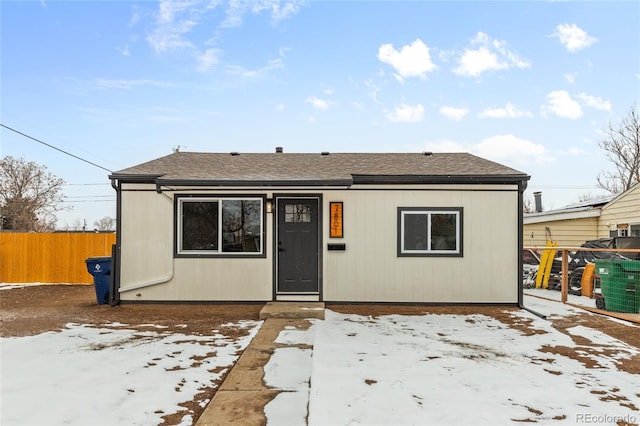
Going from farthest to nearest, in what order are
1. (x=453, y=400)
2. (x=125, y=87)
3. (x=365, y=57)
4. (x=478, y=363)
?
1. (x=125, y=87)
2. (x=365, y=57)
3. (x=478, y=363)
4. (x=453, y=400)

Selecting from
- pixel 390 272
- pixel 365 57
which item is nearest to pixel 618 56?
pixel 365 57

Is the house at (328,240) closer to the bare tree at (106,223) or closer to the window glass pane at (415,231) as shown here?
the window glass pane at (415,231)

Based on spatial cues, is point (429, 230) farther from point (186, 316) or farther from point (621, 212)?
point (621, 212)

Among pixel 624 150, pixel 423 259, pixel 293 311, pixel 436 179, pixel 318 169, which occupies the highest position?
pixel 624 150

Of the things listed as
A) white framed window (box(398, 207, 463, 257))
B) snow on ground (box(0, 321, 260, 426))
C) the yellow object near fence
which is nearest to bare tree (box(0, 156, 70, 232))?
snow on ground (box(0, 321, 260, 426))

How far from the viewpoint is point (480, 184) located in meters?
7.31

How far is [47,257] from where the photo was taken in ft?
35.6

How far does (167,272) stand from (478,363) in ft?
18.7

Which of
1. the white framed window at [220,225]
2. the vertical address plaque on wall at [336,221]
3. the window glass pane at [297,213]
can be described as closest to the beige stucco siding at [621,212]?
the vertical address plaque on wall at [336,221]

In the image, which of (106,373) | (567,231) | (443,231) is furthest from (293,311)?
(567,231)

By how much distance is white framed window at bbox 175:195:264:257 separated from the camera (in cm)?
739

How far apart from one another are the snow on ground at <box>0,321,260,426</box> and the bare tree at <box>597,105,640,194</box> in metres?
25.7

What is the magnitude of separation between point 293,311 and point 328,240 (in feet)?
5.41

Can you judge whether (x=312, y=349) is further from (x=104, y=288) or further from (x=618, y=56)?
(x=618, y=56)
